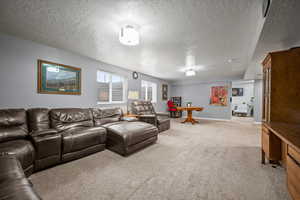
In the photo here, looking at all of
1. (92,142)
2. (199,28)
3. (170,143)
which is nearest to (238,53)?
(199,28)

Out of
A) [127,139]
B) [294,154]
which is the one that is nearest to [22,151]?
[127,139]

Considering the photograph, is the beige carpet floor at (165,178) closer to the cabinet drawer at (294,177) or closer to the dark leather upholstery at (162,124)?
the cabinet drawer at (294,177)

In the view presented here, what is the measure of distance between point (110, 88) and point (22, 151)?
302cm

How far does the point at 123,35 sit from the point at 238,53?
117 inches

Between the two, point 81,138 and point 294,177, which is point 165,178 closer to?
point 294,177

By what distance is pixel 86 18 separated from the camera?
1808mm

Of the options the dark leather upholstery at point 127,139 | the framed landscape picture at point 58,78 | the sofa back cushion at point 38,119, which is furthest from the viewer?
the framed landscape picture at point 58,78

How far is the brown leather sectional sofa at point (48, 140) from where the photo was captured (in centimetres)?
115

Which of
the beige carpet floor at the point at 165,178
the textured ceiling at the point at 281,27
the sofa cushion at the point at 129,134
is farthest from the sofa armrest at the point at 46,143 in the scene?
the textured ceiling at the point at 281,27

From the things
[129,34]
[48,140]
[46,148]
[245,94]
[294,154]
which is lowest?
[46,148]

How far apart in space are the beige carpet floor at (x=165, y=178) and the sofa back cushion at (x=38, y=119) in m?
0.86

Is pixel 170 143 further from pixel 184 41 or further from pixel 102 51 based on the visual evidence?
pixel 102 51

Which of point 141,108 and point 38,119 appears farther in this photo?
point 141,108

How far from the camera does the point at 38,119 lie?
2207mm
